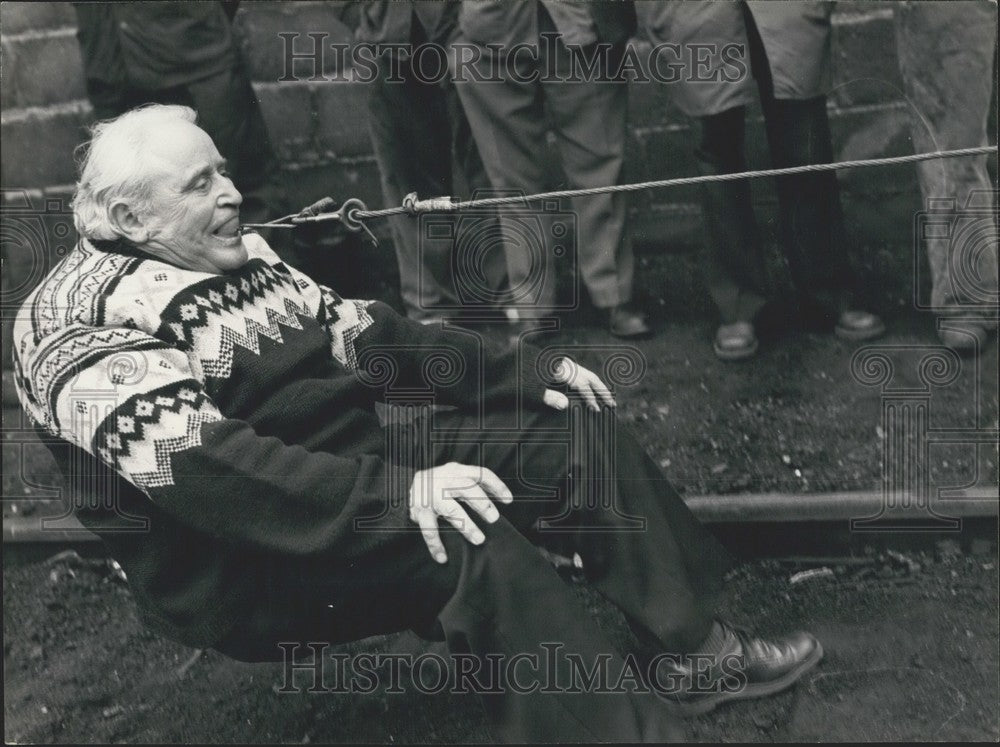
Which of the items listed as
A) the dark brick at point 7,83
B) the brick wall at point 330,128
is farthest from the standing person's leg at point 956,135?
the dark brick at point 7,83

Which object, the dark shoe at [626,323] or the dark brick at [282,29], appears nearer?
the dark shoe at [626,323]

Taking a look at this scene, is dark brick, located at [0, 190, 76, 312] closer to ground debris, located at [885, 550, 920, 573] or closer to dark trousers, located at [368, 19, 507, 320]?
dark trousers, located at [368, 19, 507, 320]

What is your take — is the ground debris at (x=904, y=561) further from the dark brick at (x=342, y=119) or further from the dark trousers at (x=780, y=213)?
the dark brick at (x=342, y=119)

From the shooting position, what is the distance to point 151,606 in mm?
2459

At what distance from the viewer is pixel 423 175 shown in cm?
447

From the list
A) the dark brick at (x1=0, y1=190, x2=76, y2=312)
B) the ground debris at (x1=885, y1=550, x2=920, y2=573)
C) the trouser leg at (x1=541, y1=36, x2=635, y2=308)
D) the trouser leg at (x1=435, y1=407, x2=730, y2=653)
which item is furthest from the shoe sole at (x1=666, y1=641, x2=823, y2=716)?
the dark brick at (x1=0, y1=190, x2=76, y2=312)

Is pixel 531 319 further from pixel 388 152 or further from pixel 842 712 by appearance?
pixel 842 712

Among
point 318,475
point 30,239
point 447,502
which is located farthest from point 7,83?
point 447,502

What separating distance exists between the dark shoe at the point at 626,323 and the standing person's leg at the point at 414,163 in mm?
638

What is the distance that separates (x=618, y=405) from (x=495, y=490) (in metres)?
1.66

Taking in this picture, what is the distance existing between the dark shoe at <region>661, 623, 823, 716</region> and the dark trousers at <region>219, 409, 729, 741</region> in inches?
4.3

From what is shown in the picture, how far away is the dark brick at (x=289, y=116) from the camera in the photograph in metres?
4.95

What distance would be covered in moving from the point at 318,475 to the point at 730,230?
7.75 feet
